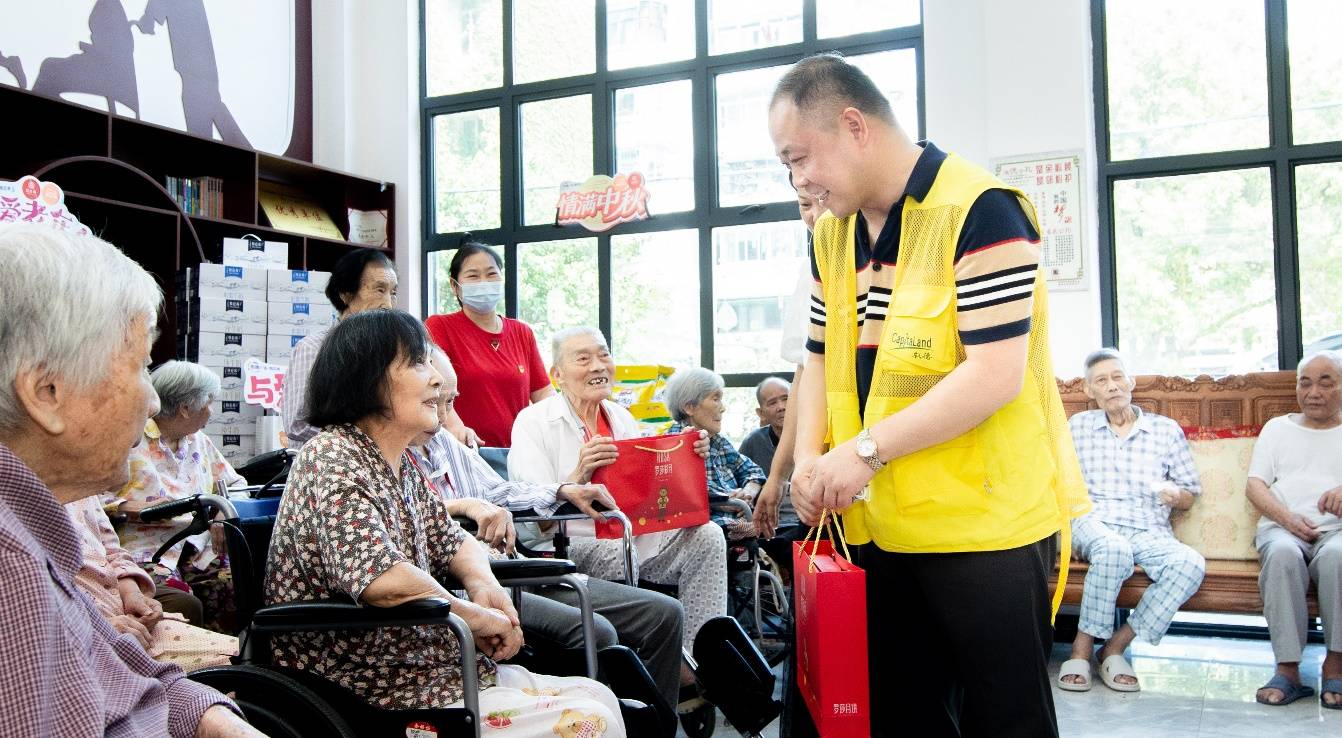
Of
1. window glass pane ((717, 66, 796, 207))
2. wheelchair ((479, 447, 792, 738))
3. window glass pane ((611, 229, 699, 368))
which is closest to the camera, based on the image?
wheelchair ((479, 447, 792, 738))

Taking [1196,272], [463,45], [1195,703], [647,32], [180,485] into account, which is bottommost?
[1195,703]

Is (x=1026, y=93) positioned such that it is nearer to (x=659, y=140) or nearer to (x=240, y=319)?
(x=659, y=140)

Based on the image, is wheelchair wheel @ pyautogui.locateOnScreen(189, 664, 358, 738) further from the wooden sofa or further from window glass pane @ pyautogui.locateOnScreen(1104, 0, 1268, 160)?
window glass pane @ pyautogui.locateOnScreen(1104, 0, 1268, 160)

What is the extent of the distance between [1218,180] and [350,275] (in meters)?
4.24

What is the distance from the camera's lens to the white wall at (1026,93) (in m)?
5.22

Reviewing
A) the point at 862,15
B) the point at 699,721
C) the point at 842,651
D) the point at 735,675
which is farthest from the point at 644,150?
the point at 842,651

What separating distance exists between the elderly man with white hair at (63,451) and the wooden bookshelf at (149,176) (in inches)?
177

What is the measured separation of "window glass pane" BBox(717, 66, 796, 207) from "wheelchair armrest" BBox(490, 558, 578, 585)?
4375 millimetres

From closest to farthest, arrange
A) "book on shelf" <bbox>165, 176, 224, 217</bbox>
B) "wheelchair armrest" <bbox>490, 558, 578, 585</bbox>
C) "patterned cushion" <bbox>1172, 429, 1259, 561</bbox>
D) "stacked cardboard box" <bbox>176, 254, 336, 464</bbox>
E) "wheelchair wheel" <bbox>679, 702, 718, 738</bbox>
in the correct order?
"wheelchair armrest" <bbox>490, 558, 578, 585</bbox>, "wheelchair wheel" <bbox>679, 702, 718, 738</bbox>, "patterned cushion" <bbox>1172, 429, 1259, 561</bbox>, "stacked cardboard box" <bbox>176, 254, 336, 464</bbox>, "book on shelf" <bbox>165, 176, 224, 217</bbox>

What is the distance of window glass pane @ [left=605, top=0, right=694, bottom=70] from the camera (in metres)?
6.53

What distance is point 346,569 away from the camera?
173 cm

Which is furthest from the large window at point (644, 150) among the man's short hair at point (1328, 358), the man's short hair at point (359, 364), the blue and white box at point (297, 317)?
the man's short hair at point (359, 364)

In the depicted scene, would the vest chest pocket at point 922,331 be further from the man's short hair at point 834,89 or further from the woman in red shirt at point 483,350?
the woman in red shirt at point 483,350

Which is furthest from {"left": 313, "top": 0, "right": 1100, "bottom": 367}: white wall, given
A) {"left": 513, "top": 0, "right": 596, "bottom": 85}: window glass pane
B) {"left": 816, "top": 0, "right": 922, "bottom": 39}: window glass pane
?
{"left": 513, "top": 0, "right": 596, "bottom": 85}: window glass pane
